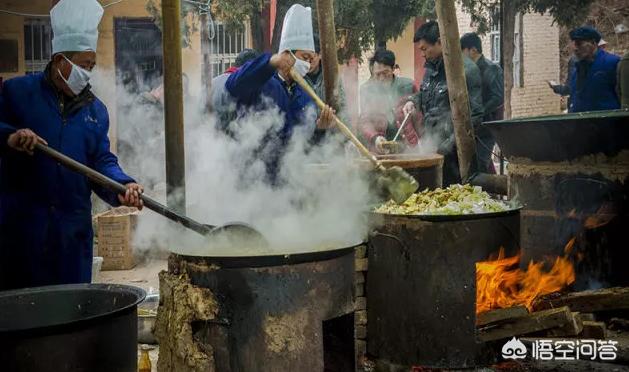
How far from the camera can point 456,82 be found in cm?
723

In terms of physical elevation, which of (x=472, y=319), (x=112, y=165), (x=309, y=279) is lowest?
(x=472, y=319)

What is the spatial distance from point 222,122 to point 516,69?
1829 centimetres

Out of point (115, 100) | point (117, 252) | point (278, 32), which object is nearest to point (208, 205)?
point (117, 252)

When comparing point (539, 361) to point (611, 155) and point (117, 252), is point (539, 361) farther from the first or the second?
point (117, 252)

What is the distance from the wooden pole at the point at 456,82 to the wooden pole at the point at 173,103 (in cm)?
324

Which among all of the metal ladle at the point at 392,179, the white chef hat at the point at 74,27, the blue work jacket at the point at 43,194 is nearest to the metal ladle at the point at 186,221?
the blue work jacket at the point at 43,194

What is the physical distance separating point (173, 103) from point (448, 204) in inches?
79.0

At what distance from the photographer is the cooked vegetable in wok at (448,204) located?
505 centimetres

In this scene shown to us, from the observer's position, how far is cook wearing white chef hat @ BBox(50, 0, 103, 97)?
466 centimetres

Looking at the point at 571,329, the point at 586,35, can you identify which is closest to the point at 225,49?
the point at 586,35

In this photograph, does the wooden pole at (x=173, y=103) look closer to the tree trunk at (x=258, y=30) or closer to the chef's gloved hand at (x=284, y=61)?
the chef's gloved hand at (x=284, y=61)

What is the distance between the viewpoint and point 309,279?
3.84m

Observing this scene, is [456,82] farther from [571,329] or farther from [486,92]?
[571,329]

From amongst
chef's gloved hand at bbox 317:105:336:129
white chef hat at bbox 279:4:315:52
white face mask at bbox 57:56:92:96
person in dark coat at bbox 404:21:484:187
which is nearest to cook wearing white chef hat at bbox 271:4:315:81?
white chef hat at bbox 279:4:315:52
